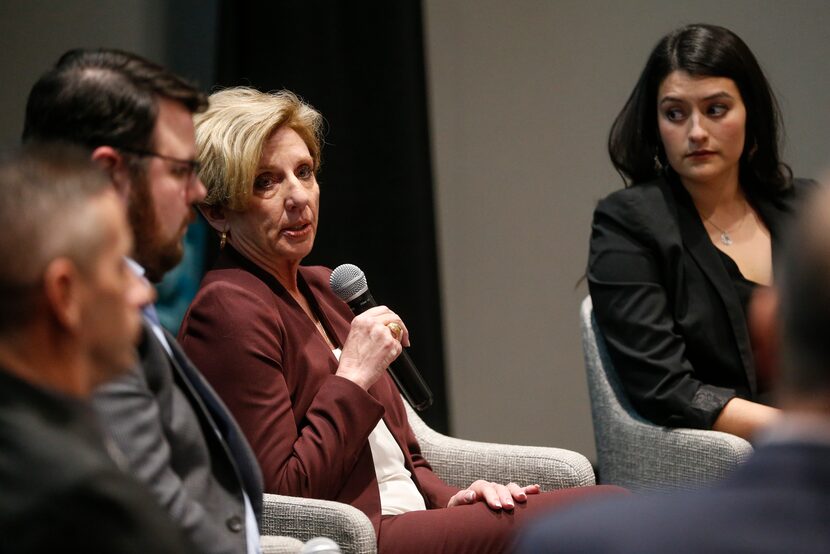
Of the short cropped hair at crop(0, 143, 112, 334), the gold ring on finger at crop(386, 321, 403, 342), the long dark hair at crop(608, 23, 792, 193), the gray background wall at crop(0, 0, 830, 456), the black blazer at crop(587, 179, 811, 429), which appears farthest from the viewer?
the gray background wall at crop(0, 0, 830, 456)

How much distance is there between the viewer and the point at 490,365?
176 inches

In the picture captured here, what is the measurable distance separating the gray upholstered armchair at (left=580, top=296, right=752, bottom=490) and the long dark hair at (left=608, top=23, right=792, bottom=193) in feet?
1.42

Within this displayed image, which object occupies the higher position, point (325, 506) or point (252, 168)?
point (252, 168)

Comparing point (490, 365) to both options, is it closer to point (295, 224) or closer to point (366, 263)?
point (366, 263)

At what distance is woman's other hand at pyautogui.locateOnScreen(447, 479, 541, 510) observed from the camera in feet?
7.28

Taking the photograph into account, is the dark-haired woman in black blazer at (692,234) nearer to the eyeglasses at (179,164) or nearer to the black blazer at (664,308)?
the black blazer at (664,308)

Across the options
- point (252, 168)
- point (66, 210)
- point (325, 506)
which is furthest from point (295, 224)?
point (66, 210)

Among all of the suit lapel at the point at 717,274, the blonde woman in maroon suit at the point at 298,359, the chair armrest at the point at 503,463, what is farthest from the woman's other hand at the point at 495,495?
the suit lapel at the point at 717,274

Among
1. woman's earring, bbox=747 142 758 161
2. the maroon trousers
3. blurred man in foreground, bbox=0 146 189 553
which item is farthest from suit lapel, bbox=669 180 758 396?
blurred man in foreground, bbox=0 146 189 553

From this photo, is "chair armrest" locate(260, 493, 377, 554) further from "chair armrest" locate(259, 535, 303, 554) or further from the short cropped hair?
the short cropped hair

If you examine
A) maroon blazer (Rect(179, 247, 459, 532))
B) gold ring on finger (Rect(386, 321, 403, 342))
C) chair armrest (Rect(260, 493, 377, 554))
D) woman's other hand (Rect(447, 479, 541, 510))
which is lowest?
woman's other hand (Rect(447, 479, 541, 510))

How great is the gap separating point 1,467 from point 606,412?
1.97 m

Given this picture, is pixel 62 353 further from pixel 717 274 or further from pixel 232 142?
pixel 717 274

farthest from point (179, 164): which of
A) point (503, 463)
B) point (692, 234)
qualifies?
point (692, 234)
